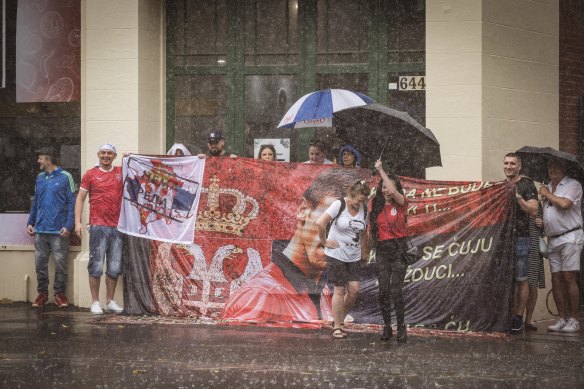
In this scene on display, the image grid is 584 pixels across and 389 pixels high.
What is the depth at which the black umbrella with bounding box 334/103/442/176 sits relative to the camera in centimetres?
1190

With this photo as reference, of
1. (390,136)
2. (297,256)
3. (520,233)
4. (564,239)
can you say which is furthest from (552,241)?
(297,256)

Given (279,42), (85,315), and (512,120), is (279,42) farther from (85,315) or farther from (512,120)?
(85,315)

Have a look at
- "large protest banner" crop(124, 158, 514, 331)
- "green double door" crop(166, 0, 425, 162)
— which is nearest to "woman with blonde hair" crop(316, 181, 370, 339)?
"large protest banner" crop(124, 158, 514, 331)

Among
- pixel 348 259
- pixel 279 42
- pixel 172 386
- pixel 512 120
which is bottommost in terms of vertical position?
pixel 172 386

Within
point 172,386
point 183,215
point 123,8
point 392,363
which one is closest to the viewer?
point 172,386

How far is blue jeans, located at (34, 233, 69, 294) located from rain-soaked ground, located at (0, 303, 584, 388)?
1.94m

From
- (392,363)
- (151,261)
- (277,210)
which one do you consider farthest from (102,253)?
(392,363)

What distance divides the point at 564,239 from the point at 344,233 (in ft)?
9.25

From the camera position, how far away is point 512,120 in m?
14.4

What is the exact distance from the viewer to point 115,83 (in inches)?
599

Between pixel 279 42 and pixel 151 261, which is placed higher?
pixel 279 42

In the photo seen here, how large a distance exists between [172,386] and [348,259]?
3.62 metres

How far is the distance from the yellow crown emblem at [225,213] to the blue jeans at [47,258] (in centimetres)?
247

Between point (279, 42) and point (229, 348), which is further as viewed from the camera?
point (279, 42)
